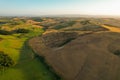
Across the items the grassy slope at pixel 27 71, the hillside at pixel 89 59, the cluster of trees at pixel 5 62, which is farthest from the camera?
the cluster of trees at pixel 5 62

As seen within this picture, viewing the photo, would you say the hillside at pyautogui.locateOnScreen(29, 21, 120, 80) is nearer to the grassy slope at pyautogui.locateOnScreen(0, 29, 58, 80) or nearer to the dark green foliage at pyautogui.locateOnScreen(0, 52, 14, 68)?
the grassy slope at pyautogui.locateOnScreen(0, 29, 58, 80)

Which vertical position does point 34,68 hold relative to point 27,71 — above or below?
below

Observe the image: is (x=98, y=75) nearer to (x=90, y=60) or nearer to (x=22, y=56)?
(x=90, y=60)

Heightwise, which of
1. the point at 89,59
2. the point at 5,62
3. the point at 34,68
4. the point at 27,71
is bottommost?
the point at 34,68

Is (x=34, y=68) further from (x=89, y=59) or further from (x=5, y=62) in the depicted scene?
(x=89, y=59)

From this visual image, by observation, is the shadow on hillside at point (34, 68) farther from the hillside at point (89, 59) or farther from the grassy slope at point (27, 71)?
the hillside at point (89, 59)

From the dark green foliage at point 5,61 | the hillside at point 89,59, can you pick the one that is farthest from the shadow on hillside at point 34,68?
the dark green foliage at point 5,61

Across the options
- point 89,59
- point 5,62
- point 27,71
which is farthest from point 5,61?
point 89,59

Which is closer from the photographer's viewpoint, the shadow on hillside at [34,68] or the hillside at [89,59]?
the hillside at [89,59]

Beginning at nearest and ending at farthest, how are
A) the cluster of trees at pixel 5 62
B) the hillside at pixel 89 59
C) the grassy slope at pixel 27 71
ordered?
the hillside at pixel 89 59
the grassy slope at pixel 27 71
the cluster of trees at pixel 5 62
